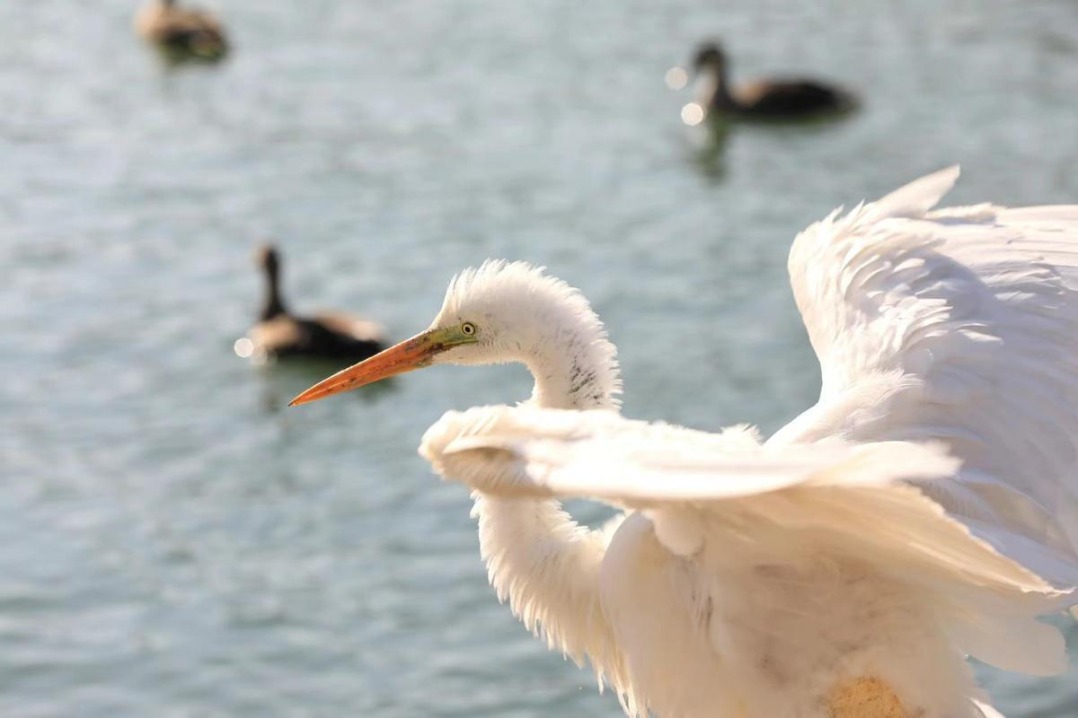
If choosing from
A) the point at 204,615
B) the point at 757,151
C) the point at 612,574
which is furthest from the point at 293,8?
the point at 612,574

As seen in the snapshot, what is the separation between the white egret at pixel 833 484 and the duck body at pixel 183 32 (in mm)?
12546

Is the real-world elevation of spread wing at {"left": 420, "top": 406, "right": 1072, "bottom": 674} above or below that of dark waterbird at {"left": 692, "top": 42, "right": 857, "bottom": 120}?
below

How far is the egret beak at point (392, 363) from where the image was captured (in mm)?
5727

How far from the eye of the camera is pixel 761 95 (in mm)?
16609

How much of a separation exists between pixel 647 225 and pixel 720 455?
1037 centimetres

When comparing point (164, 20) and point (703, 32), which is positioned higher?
point (164, 20)

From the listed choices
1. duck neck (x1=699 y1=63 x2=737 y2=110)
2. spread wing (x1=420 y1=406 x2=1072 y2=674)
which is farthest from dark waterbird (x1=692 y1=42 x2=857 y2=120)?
spread wing (x1=420 y1=406 x2=1072 y2=674)

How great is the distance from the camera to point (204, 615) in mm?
9742

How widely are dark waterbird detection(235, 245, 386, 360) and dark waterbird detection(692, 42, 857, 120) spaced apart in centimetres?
513

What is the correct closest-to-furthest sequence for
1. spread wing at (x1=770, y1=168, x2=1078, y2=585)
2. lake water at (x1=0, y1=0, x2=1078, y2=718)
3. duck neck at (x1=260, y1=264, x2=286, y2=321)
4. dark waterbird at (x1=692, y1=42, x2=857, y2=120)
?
spread wing at (x1=770, y1=168, x2=1078, y2=585) < lake water at (x1=0, y1=0, x2=1078, y2=718) < duck neck at (x1=260, y1=264, x2=286, y2=321) < dark waterbird at (x1=692, y1=42, x2=857, y2=120)

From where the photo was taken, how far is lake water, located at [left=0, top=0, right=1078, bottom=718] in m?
9.57

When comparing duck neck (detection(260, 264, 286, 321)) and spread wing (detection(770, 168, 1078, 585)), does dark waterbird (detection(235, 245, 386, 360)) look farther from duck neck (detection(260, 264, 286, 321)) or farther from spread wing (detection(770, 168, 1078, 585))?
spread wing (detection(770, 168, 1078, 585))

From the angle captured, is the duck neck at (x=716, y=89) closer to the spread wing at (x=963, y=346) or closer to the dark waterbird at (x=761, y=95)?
the dark waterbird at (x=761, y=95)

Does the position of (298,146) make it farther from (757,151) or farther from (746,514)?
(746,514)
